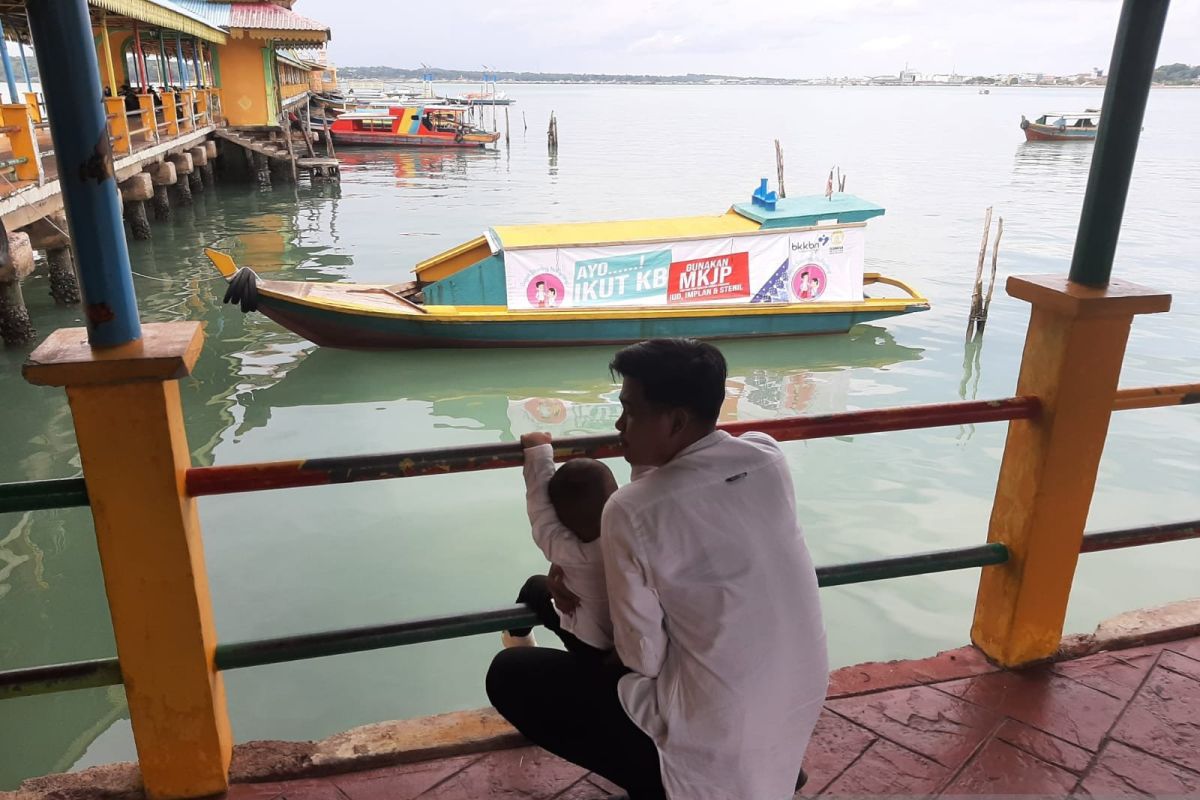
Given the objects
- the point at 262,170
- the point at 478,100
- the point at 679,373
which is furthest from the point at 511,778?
the point at 478,100

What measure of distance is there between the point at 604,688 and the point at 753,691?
1.07ft

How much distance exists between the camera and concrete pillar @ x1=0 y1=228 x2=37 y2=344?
30.7 ft

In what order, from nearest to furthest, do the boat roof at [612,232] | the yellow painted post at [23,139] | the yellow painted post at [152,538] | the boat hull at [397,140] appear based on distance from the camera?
the yellow painted post at [152,538], the yellow painted post at [23,139], the boat roof at [612,232], the boat hull at [397,140]

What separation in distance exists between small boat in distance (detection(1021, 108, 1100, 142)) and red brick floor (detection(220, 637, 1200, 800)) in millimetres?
51789

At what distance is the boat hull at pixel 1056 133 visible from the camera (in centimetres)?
4653

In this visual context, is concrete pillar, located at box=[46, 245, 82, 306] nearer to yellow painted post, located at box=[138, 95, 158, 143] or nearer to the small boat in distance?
yellow painted post, located at box=[138, 95, 158, 143]

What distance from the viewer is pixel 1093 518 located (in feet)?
24.4

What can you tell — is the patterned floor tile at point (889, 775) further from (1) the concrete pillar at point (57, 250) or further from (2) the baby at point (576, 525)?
(1) the concrete pillar at point (57, 250)

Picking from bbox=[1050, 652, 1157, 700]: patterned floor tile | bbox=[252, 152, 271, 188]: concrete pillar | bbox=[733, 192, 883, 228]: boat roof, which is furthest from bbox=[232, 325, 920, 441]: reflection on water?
bbox=[252, 152, 271, 188]: concrete pillar

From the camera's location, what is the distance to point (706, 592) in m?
1.35

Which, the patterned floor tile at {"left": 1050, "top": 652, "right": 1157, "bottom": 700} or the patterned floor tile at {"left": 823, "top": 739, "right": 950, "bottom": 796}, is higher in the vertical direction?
the patterned floor tile at {"left": 823, "top": 739, "right": 950, "bottom": 796}

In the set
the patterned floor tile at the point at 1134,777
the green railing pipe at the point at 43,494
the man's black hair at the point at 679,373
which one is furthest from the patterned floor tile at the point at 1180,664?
the green railing pipe at the point at 43,494

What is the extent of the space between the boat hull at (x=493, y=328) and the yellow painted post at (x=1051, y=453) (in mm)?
8534

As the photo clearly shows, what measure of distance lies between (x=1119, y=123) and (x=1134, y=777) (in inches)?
60.1
